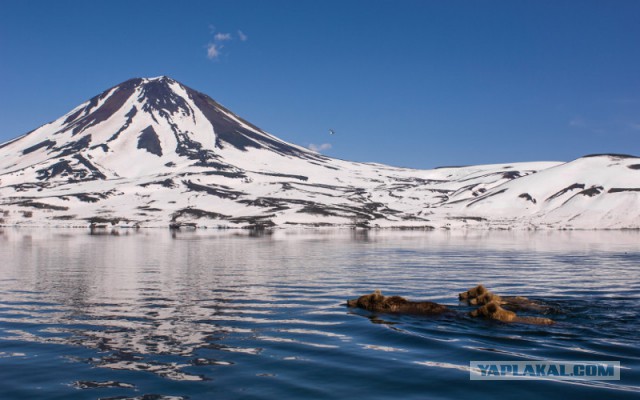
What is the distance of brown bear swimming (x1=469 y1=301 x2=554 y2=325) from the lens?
25.8 metres

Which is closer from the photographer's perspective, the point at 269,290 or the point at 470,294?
the point at 470,294

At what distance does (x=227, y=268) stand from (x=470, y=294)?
29.1 m

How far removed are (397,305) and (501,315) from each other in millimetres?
5166

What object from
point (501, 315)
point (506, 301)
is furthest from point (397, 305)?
point (506, 301)

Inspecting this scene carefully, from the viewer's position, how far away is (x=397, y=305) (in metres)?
29.3

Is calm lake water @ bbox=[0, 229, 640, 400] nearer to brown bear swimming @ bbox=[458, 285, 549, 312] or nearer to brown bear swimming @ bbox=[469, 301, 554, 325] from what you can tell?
brown bear swimming @ bbox=[469, 301, 554, 325]

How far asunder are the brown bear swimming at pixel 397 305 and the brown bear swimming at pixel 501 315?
1.86 m

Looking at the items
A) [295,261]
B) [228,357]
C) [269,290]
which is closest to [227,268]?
[295,261]

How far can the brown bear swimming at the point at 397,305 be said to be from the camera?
28.2 meters

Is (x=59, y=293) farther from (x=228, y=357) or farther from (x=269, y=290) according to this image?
(x=228, y=357)

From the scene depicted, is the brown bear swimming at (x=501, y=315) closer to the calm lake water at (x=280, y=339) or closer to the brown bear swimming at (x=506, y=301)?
the calm lake water at (x=280, y=339)

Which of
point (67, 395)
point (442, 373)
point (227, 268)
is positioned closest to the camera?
point (67, 395)

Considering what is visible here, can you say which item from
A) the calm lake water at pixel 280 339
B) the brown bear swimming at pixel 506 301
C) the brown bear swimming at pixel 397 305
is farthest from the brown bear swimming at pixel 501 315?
the brown bear swimming at pixel 397 305

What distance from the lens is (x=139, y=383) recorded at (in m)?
17.1
